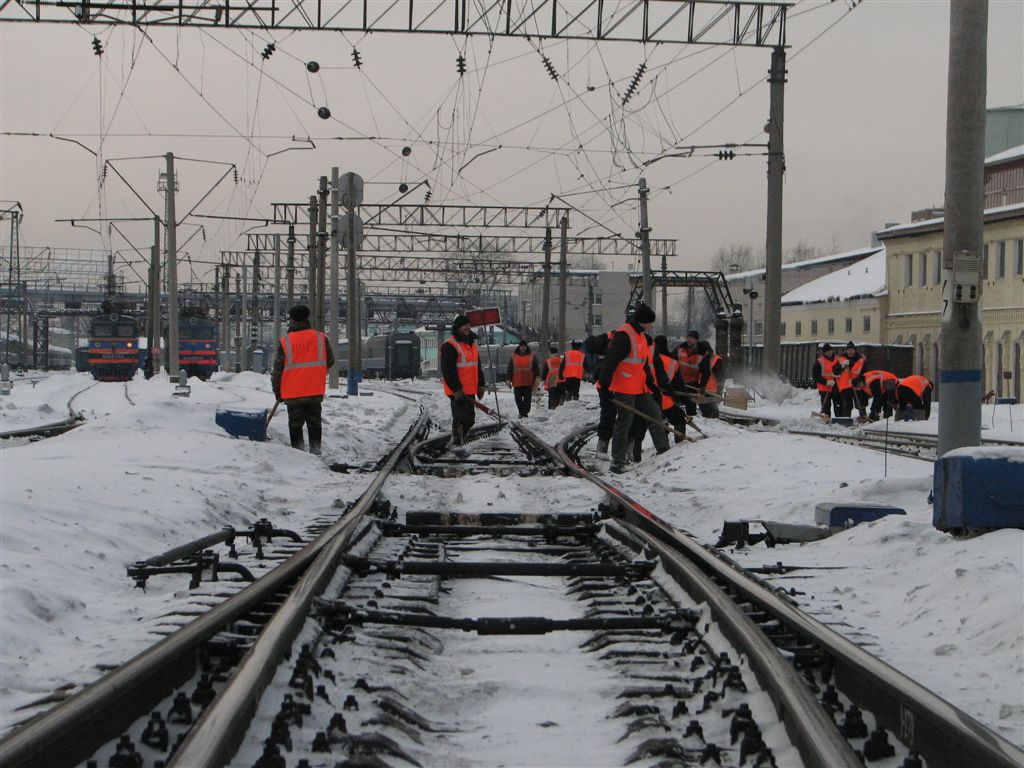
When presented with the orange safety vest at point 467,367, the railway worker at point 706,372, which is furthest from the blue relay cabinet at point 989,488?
the railway worker at point 706,372

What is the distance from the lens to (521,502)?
35.8ft

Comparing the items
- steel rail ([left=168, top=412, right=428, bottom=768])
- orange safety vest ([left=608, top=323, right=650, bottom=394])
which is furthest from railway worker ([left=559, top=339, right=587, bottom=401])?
steel rail ([left=168, top=412, right=428, bottom=768])

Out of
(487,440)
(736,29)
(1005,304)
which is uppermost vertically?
(736,29)

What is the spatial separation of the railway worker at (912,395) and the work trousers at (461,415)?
12.5 meters

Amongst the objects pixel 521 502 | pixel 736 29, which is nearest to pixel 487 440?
pixel 736 29

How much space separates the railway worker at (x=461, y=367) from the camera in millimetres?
15555

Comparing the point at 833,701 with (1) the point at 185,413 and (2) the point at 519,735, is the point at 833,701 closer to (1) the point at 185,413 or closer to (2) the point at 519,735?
(2) the point at 519,735

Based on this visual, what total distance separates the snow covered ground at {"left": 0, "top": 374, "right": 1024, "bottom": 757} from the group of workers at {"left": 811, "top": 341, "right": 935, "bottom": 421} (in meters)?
11.3

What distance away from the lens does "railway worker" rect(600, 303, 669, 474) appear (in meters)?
14.7

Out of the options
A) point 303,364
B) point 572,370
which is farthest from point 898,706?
point 572,370

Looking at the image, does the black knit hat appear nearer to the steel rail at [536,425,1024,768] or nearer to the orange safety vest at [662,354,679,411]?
the orange safety vest at [662,354,679,411]

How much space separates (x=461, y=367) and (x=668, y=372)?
347 cm

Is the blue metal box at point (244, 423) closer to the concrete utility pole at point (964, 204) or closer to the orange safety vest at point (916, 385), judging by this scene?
the concrete utility pole at point (964, 204)

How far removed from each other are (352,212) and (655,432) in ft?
68.9
